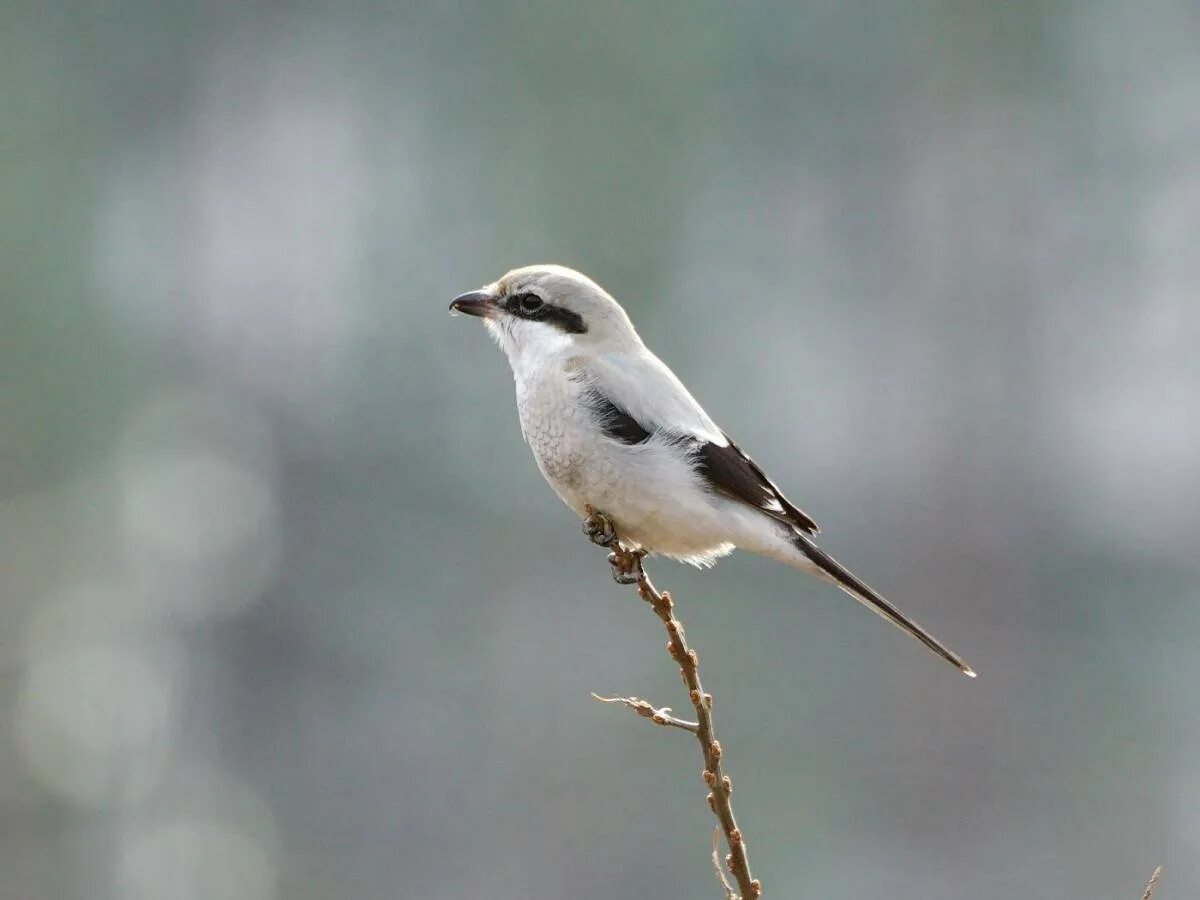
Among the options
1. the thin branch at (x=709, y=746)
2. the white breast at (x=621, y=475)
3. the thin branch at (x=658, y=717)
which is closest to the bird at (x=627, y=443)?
the white breast at (x=621, y=475)

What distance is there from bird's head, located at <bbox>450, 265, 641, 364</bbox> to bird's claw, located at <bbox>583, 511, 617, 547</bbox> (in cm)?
29

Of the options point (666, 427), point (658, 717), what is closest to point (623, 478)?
point (666, 427)

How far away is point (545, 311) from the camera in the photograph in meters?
2.40

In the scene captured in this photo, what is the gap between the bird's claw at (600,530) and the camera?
2.22 m

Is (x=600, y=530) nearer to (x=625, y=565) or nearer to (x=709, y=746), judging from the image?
(x=625, y=565)

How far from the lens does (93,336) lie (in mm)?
7250

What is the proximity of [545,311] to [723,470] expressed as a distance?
0.38 m

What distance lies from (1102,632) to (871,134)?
2712 mm

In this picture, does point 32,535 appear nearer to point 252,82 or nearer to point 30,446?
point 30,446

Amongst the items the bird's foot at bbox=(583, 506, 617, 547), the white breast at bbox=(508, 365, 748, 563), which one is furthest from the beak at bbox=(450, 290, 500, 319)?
the bird's foot at bbox=(583, 506, 617, 547)

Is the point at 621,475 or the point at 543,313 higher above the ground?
the point at 543,313

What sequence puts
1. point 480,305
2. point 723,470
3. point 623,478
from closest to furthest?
point 623,478, point 723,470, point 480,305

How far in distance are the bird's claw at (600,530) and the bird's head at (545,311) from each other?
0.96ft

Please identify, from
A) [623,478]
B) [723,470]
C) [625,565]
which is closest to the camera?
[625,565]
